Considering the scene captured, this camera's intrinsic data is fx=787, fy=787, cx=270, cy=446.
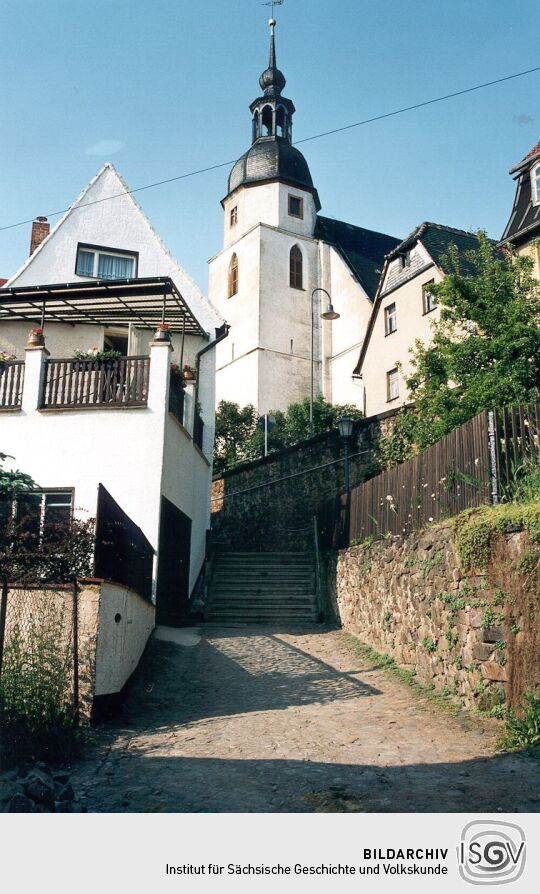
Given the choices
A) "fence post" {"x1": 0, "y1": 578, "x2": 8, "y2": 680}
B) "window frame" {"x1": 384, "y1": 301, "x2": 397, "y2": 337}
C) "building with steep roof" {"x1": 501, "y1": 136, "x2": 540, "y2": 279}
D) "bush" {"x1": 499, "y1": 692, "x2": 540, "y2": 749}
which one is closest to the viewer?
"bush" {"x1": 499, "y1": 692, "x2": 540, "y2": 749}

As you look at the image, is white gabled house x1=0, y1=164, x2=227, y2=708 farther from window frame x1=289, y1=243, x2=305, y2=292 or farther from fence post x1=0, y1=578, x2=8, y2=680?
window frame x1=289, y1=243, x2=305, y2=292

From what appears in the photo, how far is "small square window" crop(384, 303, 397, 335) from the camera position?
3228cm

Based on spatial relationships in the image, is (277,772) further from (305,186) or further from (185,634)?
(305,186)

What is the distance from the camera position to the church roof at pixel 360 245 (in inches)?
1687

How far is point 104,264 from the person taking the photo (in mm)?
19094

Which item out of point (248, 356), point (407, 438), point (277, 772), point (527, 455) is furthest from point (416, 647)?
point (248, 356)

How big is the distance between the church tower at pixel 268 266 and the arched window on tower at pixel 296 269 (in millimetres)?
55

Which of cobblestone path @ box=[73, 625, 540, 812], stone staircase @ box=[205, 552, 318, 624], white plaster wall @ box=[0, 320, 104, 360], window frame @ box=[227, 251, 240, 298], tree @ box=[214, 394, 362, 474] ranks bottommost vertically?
cobblestone path @ box=[73, 625, 540, 812]

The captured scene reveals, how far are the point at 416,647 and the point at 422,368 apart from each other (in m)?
10.7

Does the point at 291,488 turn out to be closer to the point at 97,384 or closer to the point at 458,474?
the point at 97,384

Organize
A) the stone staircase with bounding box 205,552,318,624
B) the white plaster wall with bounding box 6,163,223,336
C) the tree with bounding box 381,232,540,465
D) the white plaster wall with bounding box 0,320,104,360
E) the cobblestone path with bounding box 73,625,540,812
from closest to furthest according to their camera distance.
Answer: the cobblestone path with bounding box 73,625,540,812 → the stone staircase with bounding box 205,552,318,624 → the white plaster wall with bounding box 0,320,104,360 → the tree with bounding box 381,232,540,465 → the white plaster wall with bounding box 6,163,223,336

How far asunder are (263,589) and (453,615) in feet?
26.5

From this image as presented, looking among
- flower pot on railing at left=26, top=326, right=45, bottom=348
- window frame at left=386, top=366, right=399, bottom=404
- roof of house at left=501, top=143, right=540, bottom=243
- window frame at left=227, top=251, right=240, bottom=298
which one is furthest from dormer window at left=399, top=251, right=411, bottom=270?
flower pot on railing at left=26, top=326, right=45, bottom=348
